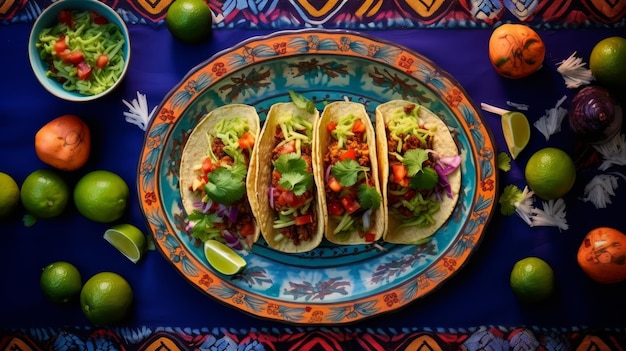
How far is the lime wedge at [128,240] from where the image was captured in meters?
4.21

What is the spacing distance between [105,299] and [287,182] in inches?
51.0

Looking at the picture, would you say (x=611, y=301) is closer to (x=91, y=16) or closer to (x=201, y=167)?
(x=201, y=167)

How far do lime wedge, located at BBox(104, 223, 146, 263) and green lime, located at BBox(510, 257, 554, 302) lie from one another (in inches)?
88.9

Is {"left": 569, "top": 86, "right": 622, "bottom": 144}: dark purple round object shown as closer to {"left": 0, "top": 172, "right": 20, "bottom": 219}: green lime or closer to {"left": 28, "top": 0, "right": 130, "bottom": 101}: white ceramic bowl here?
{"left": 28, "top": 0, "right": 130, "bottom": 101}: white ceramic bowl

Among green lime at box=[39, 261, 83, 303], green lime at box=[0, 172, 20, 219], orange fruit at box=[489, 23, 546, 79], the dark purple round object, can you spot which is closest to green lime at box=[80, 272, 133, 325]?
green lime at box=[39, 261, 83, 303]

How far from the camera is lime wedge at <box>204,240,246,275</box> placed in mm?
4184

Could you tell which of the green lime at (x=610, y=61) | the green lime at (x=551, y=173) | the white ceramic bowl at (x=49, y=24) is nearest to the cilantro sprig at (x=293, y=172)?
the white ceramic bowl at (x=49, y=24)

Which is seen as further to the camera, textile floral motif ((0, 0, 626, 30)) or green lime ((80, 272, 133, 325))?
textile floral motif ((0, 0, 626, 30))

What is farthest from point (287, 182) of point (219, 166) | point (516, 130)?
point (516, 130)

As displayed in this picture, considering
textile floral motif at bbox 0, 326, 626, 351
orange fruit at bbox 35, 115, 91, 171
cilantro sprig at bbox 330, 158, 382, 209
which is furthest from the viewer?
textile floral motif at bbox 0, 326, 626, 351

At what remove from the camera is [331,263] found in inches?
169

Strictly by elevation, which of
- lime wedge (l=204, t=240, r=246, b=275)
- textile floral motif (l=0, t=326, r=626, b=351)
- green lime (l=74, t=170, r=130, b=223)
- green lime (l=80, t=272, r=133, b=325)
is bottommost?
textile floral motif (l=0, t=326, r=626, b=351)

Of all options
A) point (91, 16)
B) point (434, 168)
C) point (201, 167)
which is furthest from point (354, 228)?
point (91, 16)

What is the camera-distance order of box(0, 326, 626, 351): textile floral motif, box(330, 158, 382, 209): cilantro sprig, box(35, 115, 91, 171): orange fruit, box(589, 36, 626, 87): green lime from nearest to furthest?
box(330, 158, 382, 209): cilantro sprig < box(589, 36, 626, 87): green lime < box(35, 115, 91, 171): orange fruit < box(0, 326, 626, 351): textile floral motif
